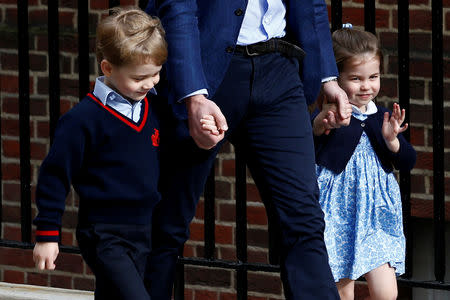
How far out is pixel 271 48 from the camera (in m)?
3.51

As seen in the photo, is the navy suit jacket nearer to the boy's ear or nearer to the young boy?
the young boy

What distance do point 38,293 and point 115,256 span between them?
1451 millimetres

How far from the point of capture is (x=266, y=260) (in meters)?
5.57

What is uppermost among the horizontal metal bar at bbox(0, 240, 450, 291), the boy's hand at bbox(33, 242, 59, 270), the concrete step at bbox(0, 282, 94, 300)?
the boy's hand at bbox(33, 242, 59, 270)

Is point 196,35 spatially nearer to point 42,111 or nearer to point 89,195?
point 89,195

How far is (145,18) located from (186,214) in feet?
2.06

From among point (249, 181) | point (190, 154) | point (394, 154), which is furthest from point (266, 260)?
point (190, 154)

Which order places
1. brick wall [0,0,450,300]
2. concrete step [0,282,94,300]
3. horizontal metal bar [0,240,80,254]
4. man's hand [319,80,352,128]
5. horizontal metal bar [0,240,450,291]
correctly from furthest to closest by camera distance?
brick wall [0,0,450,300]
concrete step [0,282,94,300]
horizontal metal bar [0,240,80,254]
horizontal metal bar [0,240,450,291]
man's hand [319,80,352,128]

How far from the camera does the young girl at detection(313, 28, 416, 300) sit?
4.04m

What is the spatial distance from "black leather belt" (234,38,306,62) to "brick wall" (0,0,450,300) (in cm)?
171

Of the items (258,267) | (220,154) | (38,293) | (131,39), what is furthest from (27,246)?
(131,39)

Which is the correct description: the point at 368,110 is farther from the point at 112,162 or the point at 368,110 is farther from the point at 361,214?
the point at 112,162

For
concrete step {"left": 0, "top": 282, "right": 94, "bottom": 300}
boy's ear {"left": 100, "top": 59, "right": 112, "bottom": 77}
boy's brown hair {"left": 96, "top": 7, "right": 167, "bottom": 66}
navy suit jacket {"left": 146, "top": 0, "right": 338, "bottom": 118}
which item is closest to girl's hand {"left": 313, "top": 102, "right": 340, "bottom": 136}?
navy suit jacket {"left": 146, "top": 0, "right": 338, "bottom": 118}

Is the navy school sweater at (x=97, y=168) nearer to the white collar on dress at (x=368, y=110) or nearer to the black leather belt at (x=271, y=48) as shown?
the black leather belt at (x=271, y=48)
